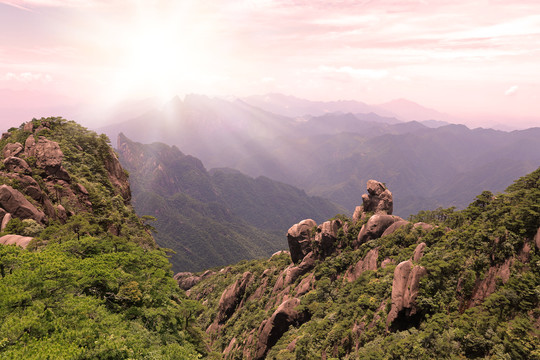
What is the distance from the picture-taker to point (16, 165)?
148 feet

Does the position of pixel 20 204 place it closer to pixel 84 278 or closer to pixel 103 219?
pixel 103 219

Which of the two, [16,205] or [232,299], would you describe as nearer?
[16,205]

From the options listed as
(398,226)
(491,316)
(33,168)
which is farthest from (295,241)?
(33,168)

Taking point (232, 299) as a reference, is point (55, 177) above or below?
above

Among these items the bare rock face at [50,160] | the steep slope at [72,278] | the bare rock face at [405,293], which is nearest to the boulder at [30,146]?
the steep slope at [72,278]

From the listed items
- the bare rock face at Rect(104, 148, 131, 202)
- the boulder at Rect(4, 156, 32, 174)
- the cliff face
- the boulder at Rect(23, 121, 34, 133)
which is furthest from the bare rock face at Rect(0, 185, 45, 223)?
the boulder at Rect(23, 121, 34, 133)

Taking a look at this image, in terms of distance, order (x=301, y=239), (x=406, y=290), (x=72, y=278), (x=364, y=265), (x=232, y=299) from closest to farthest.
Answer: (x=72, y=278) < (x=406, y=290) < (x=364, y=265) < (x=301, y=239) < (x=232, y=299)

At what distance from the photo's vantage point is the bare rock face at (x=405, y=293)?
32375mm

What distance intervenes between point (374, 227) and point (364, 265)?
33.3 ft

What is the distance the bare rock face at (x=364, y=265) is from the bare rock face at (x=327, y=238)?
936cm

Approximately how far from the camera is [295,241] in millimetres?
72312

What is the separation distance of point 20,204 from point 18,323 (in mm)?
30640

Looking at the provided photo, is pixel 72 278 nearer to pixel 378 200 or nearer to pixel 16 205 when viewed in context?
pixel 16 205

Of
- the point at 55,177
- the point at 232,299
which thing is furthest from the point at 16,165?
the point at 232,299
